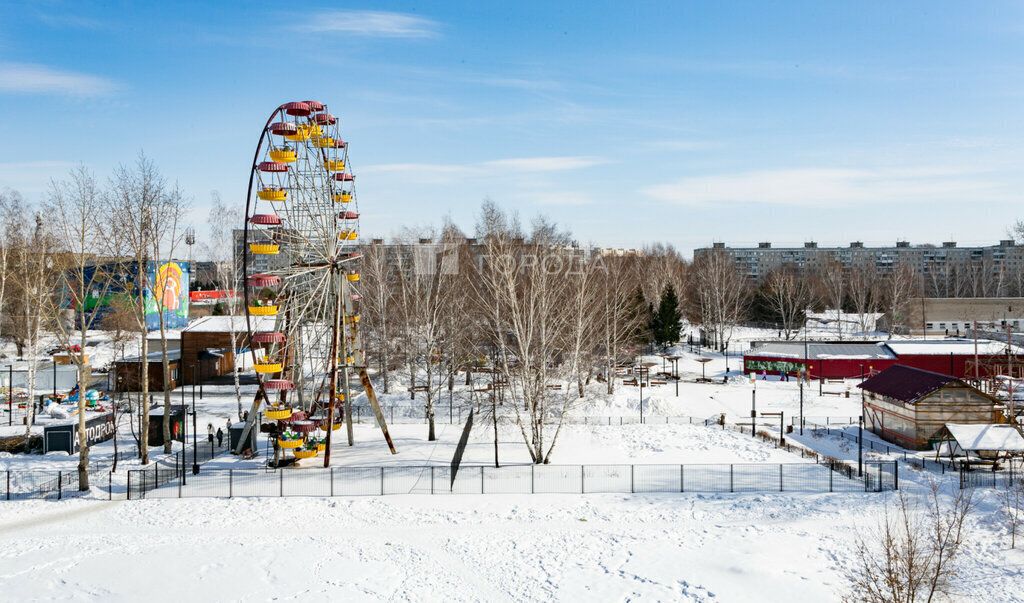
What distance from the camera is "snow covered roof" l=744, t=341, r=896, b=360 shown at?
54.5 m

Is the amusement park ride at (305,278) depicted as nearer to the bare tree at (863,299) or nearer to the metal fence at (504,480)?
the metal fence at (504,480)

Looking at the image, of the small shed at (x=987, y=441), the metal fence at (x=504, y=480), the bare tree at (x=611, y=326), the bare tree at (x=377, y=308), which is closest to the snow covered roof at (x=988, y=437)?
the small shed at (x=987, y=441)

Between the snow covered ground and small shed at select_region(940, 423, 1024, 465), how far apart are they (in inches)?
117

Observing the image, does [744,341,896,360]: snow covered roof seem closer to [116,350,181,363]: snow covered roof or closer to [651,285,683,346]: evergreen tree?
[651,285,683,346]: evergreen tree

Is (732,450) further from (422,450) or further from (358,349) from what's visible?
(358,349)

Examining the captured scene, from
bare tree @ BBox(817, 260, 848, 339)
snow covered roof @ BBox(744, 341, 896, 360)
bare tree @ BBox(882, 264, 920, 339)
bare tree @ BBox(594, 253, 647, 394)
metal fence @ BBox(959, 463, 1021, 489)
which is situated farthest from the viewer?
bare tree @ BBox(817, 260, 848, 339)

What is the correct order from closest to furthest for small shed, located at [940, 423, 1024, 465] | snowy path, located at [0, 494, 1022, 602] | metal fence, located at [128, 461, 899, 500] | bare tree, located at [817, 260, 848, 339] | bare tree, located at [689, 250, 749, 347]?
snowy path, located at [0, 494, 1022, 602]
metal fence, located at [128, 461, 899, 500]
small shed, located at [940, 423, 1024, 465]
bare tree, located at [689, 250, 749, 347]
bare tree, located at [817, 260, 848, 339]

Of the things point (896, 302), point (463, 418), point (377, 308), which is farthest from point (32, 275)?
point (896, 302)

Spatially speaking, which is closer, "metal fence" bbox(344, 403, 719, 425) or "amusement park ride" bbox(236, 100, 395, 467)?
"amusement park ride" bbox(236, 100, 395, 467)

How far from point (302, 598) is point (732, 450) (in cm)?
1984

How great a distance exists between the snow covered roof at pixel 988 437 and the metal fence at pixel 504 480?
14.6ft

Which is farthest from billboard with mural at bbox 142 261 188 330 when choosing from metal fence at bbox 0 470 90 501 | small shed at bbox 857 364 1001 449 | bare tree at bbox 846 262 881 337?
bare tree at bbox 846 262 881 337

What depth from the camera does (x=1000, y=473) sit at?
27078 mm

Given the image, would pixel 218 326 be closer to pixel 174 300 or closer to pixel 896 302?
pixel 174 300
